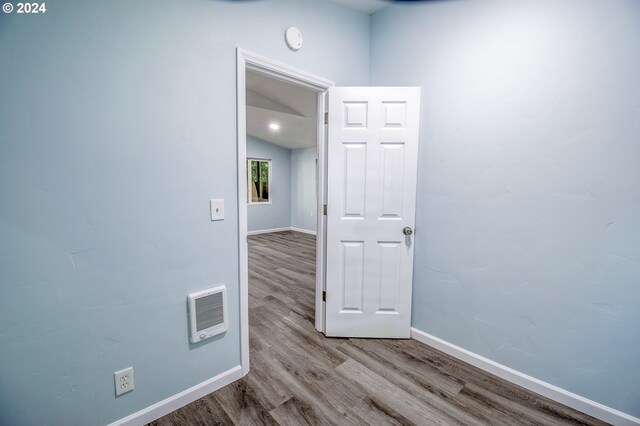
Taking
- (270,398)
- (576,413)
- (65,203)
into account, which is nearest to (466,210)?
(576,413)

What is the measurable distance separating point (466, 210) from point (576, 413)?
1.29 metres

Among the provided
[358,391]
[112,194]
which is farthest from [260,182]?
[358,391]

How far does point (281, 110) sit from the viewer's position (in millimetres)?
4926

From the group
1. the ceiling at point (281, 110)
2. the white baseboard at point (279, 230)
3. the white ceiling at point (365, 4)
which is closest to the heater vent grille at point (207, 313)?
the white ceiling at point (365, 4)

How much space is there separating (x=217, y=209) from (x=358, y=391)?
1.43m

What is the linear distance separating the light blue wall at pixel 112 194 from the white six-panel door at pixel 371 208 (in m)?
0.81

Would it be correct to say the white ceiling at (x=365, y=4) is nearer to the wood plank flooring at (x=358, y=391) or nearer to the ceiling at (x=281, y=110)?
the ceiling at (x=281, y=110)

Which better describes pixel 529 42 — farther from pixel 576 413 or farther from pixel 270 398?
pixel 270 398

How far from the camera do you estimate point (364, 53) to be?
237 centimetres

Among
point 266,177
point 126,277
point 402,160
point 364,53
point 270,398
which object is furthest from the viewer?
point 266,177

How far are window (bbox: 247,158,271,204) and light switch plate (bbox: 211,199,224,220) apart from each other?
5754mm

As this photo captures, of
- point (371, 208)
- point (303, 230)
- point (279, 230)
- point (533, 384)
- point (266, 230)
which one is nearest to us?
point (533, 384)

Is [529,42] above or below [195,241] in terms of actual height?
above

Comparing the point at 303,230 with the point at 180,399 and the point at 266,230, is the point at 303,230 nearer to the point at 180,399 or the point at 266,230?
the point at 266,230
